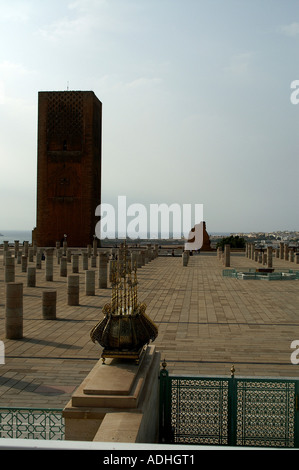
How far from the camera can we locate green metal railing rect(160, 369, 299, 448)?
4539 millimetres

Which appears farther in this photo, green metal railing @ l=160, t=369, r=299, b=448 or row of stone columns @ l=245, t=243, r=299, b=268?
row of stone columns @ l=245, t=243, r=299, b=268

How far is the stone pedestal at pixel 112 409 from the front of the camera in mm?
3383

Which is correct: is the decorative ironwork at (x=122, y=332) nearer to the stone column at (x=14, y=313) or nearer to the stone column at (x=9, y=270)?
the stone column at (x=14, y=313)

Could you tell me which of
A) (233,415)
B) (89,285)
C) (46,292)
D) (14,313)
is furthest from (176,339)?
(89,285)

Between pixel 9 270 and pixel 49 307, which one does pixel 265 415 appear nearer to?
pixel 49 307

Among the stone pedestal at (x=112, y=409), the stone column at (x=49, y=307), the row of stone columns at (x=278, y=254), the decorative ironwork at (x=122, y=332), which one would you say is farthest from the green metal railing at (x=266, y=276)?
the stone pedestal at (x=112, y=409)

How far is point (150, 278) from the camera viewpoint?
2009 cm

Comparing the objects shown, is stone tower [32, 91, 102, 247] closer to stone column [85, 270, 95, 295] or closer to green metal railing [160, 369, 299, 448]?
stone column [85, 270, 95, 295]

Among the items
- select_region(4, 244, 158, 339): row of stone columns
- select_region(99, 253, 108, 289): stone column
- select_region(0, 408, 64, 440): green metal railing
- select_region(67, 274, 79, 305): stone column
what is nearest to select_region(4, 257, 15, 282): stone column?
select_region(4, 244, 158, 339): row of stone columns

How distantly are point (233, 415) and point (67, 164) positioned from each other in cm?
4100

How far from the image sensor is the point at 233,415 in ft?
14.8

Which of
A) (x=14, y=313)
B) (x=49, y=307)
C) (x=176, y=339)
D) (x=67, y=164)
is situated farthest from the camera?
(x=67, y=164)

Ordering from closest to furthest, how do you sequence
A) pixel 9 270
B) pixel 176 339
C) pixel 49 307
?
pixel 176 339 < pixel 49 307 < pixel 9 270

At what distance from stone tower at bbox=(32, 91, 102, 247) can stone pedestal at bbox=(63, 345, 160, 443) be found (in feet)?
131
